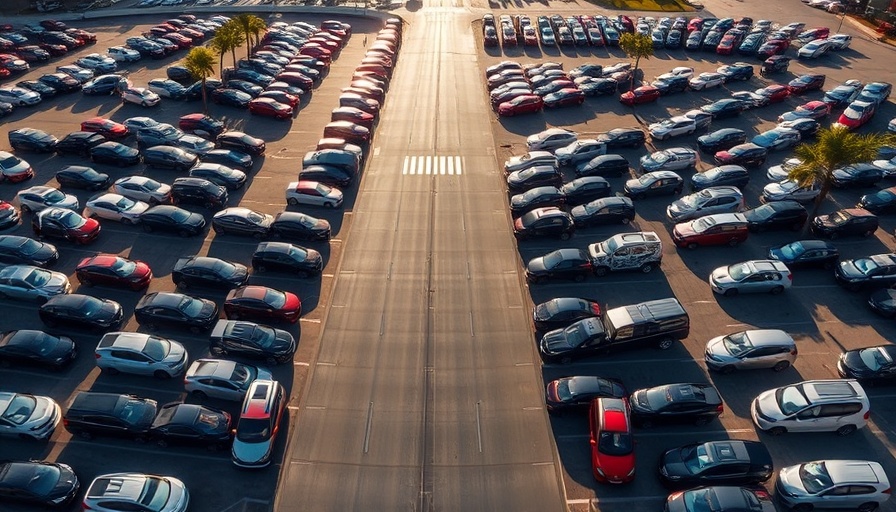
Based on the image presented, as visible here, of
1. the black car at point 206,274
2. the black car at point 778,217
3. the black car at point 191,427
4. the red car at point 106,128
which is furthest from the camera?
the red car at point 106,128

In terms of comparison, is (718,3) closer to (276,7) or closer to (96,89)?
(276,7)

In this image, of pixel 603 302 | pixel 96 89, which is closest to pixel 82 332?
pixel 603 302

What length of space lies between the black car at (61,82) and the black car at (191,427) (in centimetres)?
4043

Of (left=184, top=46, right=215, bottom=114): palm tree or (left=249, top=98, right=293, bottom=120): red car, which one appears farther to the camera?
(left=249, top=98, right=293, bottom=120): red car

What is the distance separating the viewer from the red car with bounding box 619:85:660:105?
161 feet

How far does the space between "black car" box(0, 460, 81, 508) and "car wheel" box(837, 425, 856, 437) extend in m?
27.6

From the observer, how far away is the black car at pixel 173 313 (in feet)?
85.8

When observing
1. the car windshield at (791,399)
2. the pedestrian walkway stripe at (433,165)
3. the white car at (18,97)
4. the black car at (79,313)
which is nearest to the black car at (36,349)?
the black car at (79,313)

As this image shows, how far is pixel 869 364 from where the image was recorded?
24.0 meters

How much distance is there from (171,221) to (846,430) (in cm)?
3310

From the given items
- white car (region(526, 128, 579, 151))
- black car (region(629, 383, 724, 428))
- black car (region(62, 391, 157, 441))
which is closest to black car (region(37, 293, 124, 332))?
black car (region(62, 391, 157, 441))

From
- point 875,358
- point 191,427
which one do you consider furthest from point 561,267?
point 191,427

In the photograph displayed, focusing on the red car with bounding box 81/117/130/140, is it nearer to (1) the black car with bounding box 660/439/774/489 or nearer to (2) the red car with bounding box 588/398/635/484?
(2) the red car with bounding box 588/398/635/484

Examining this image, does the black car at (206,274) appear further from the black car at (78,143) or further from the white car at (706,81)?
the white car at (706,81)
